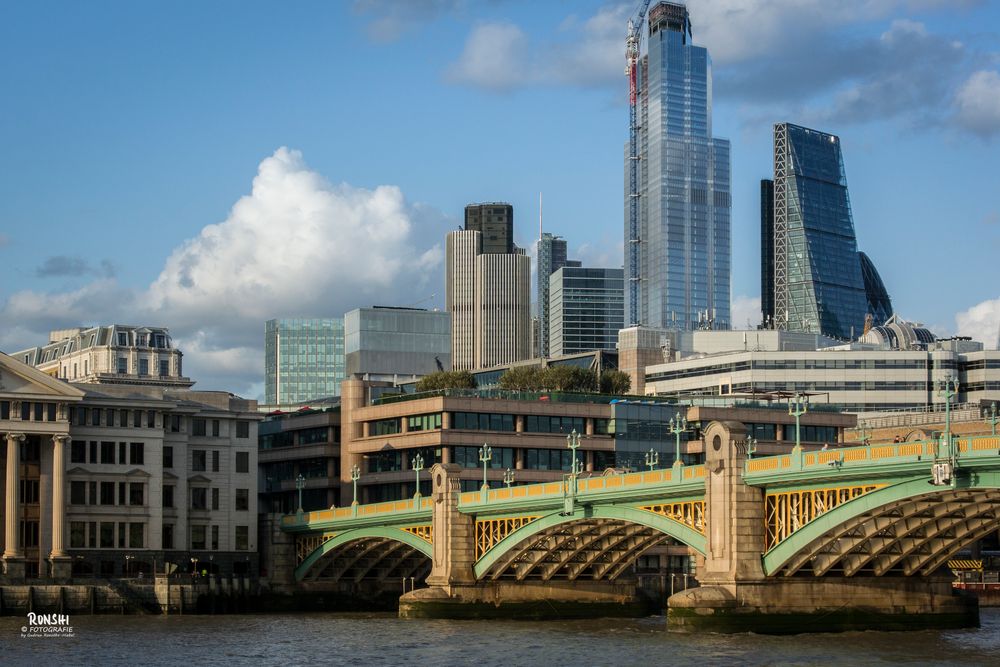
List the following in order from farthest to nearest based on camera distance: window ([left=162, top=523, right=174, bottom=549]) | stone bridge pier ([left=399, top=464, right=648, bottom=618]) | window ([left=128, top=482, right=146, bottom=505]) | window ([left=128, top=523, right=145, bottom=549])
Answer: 1. window ([left=162, top=523, right=174, bottom=549])
2. window ([left=128, top=482, right=146, bottom=505])
3. window ([left=128, top=523, right=145, bottom=549])
4. stone bridge pier ([left=399, top=464, right=648, bottom=618])

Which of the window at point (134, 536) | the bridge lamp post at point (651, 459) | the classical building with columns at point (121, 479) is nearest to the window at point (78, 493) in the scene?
the classical building with columns at point (121, 479)

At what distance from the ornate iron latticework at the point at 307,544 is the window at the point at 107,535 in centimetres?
1632

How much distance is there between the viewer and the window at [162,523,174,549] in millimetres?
158625

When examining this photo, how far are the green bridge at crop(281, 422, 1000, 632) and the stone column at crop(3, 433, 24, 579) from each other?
35.8 meters

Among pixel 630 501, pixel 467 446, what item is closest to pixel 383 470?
pixel 467 446

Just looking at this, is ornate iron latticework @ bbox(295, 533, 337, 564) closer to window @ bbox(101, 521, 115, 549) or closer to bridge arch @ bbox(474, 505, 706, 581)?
window @ bbox(101, 521, 115, 549)

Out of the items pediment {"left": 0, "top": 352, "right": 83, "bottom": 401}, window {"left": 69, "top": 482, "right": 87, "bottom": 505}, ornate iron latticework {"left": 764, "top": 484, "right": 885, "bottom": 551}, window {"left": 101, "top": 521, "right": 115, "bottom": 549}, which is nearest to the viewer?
ornate iron latticework {"left": 764, "top": 484, "right": 885, "bottom": 551}

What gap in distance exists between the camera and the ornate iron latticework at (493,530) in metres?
127

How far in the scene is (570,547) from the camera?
129m

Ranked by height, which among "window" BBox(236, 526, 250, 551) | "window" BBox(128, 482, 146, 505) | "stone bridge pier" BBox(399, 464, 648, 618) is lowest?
"stone bridge pier" BBox(399, 464, 648, 618)

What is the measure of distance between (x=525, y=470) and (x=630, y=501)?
56.2 meters

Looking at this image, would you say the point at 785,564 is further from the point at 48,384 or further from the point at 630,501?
the point at 48,384

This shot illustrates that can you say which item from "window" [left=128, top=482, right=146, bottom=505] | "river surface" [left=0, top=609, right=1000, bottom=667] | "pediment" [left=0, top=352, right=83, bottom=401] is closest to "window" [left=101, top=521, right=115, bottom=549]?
"window" [left=128, top=482, right=146, bottom=505]

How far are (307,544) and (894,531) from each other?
7107 centimetres
